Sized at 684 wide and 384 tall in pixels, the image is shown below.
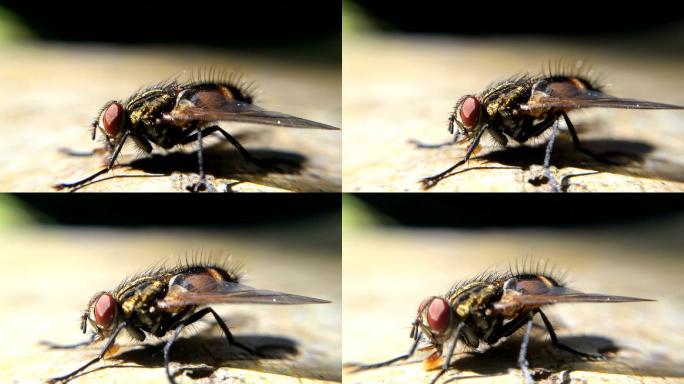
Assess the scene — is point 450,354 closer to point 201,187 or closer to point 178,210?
point 201,187

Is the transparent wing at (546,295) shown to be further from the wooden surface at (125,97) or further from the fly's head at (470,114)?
the wooden surface at (125,97)

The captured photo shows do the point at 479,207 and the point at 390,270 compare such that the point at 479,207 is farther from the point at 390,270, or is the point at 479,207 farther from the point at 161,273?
the point at 161,273

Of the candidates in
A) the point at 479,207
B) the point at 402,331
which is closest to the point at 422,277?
the point at 479,207

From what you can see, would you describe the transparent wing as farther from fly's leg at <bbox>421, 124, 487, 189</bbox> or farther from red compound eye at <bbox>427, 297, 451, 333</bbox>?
fly's leg at <bbox>421, 124, 487, 189</bbox>

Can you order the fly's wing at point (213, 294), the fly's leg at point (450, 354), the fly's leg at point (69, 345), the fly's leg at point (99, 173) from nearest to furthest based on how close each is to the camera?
1. the fly's wing at point (213, 294)
2. the fly's leg at point (450, 354)
3. the fly's leg at point (99, 173)
4. the fly's leg at point (69, 345)

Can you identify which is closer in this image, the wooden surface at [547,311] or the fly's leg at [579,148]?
the wooden surface at [547,311]

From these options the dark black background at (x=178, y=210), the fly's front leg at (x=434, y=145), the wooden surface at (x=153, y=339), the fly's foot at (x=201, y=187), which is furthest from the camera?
the dark black background at (x=178, y=210)

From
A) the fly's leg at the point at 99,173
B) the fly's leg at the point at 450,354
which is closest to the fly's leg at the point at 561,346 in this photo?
the fly's leg at the point at 450,354
